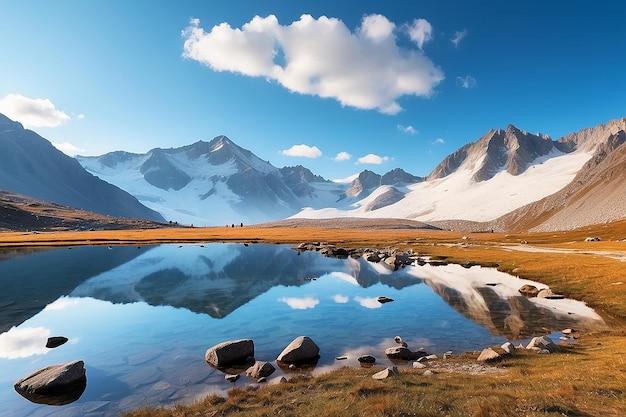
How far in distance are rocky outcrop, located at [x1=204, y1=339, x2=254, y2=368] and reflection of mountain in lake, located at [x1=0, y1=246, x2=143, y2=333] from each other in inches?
858

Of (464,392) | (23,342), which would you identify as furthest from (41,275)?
(464,392)

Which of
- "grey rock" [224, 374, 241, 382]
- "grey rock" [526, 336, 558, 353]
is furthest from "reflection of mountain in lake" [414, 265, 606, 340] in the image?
"grey rock" [224, 374, 241, 382]

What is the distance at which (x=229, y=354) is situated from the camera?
23.2 m

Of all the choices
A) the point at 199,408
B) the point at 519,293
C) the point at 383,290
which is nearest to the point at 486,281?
the point at 519,293

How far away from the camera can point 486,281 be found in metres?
53.8

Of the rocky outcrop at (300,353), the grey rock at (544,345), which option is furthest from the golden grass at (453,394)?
the rocky outcrop at (300,353)

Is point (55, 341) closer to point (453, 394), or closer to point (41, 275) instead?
point (453, 394)

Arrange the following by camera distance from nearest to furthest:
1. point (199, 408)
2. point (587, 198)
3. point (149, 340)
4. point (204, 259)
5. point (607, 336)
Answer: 1. point (199, 408)
2. point (607, 336)
3. point (149, 340)
4. point (204, 259)
5. point (587, 198)

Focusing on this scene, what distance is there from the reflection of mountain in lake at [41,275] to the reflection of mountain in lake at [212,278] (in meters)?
3.48

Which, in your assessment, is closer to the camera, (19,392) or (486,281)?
(19,392)

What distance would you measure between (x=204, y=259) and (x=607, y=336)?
3090 inches

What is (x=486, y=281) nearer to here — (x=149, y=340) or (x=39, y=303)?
(x=149, y=340)

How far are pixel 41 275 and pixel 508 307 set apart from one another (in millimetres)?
69511

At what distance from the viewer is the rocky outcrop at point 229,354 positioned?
75.1 feet
